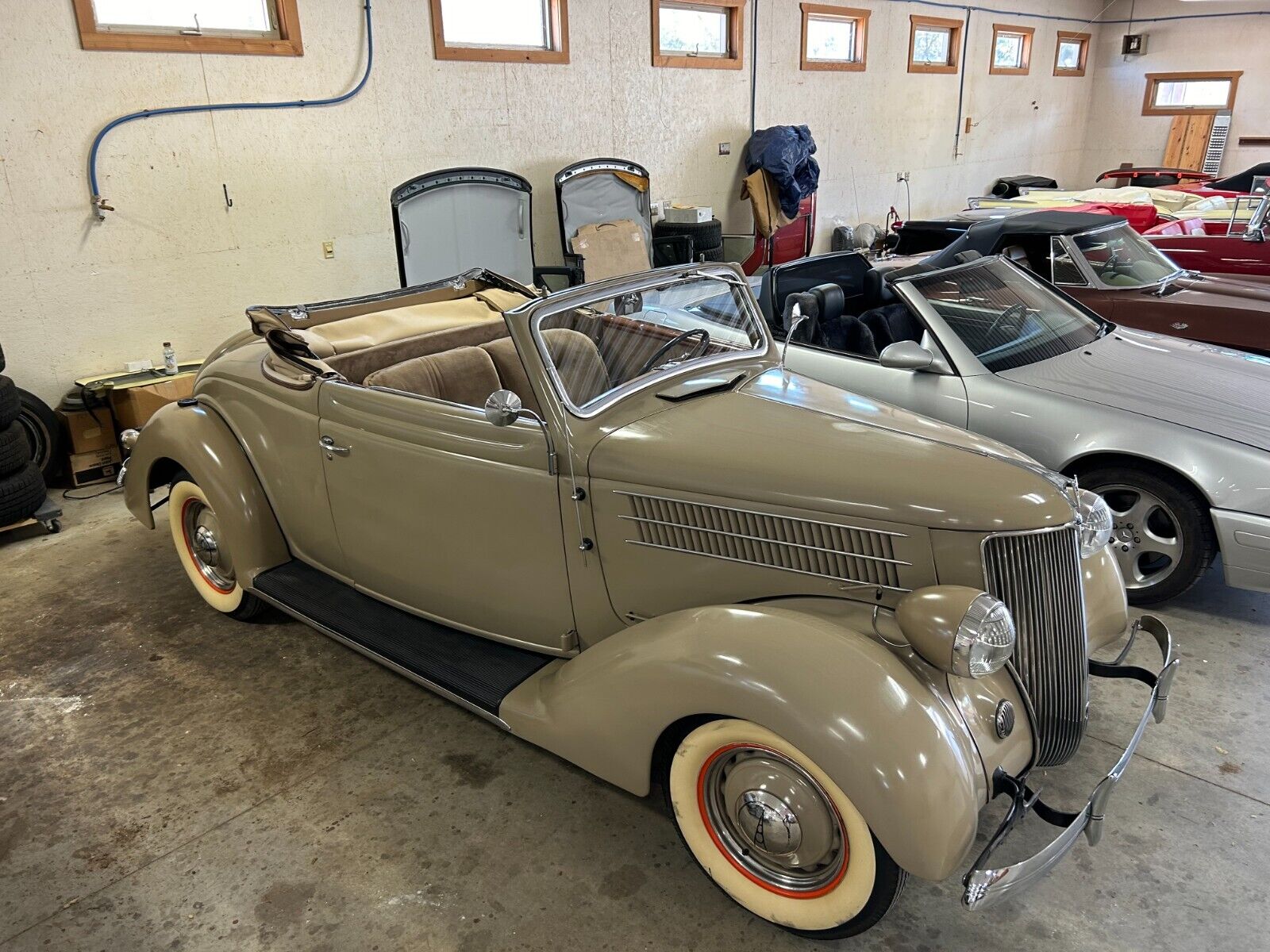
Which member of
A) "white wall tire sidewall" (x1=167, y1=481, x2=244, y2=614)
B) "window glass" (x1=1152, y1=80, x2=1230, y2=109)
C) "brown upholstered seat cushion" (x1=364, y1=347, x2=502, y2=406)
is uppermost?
"window glass" (x1=1152, y1=80, x2=1230, y2=109)

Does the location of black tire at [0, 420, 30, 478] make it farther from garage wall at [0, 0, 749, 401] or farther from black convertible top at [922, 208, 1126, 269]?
black convertible top at [922, 208, 1126, 269]

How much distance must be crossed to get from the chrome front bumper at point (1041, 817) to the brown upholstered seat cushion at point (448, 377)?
226cm

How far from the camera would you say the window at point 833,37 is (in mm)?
10812

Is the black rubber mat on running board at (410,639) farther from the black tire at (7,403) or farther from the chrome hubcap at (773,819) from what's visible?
the black tire at (7,403)

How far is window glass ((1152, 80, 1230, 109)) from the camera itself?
16.2 metres

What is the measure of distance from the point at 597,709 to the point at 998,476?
1284 millimetres

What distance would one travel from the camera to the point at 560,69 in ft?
27.4

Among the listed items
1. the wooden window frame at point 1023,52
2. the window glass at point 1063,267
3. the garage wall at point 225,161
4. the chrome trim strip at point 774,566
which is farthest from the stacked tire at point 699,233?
the wooden window frame at point 1023,52

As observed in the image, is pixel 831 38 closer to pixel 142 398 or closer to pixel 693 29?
pixel 693 29

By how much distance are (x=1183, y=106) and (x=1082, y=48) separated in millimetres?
2142

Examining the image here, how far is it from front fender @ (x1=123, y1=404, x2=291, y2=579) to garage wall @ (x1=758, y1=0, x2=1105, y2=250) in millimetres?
8418

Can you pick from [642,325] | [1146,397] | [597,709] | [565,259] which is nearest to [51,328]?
[565,259]

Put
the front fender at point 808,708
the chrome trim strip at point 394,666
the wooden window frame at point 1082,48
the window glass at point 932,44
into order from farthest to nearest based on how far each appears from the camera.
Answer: the wooden window frame at point 1082,48
the window glass at point 932,44
the chrome trim strip at point 394,666
the front fender at point 808,708

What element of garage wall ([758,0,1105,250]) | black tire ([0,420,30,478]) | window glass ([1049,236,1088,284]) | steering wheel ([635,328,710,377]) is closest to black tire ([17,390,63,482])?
black tire ([0,420,30,478])
